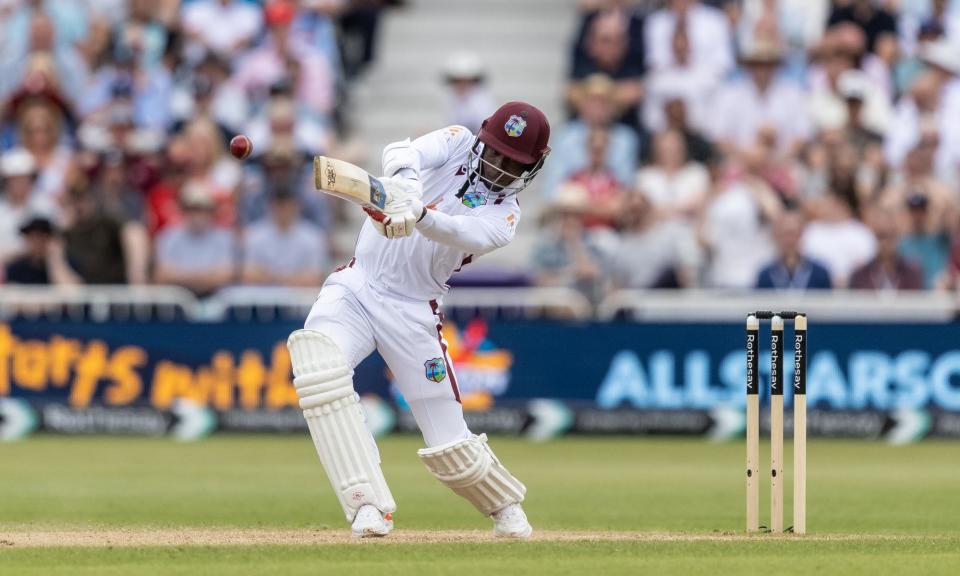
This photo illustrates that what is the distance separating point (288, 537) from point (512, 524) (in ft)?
3.36

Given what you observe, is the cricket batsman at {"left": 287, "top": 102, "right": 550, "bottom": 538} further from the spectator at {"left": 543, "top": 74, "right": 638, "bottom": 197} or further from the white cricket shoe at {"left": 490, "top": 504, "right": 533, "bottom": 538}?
the spectator at {"left": 543, "top": 74, "right": 638, "bottom": 197}

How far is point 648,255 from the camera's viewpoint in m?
15.7

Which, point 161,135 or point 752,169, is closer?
point 752,169

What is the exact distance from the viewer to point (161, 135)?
712 inches

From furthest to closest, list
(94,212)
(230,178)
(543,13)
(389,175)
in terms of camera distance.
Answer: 1. (543,13)
2. (230,178)
3. (94,212)
4. (389,175)

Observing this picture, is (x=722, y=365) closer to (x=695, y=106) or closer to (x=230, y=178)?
(x=695, y=106)

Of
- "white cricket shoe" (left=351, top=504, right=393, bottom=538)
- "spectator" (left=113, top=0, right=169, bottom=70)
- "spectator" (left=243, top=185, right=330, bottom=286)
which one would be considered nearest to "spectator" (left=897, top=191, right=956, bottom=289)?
"spectator" (left=243, top=185, right=330, bottom=286)

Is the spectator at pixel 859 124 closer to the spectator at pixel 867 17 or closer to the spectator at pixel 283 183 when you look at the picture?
the spectator at pixel 867 17

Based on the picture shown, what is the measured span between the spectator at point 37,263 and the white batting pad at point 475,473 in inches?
308

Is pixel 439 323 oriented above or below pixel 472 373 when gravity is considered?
above

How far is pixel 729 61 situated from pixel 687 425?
4.23 metres

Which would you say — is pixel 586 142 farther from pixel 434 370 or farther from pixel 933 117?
pixel 434 370

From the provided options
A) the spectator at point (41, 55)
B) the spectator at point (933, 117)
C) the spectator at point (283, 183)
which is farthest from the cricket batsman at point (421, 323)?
the spectator at point (41, 55)

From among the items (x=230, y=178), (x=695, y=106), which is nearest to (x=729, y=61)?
(x=695, y=106)
